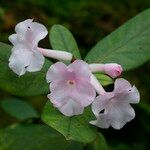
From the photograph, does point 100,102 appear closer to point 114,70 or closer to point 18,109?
point 114,70

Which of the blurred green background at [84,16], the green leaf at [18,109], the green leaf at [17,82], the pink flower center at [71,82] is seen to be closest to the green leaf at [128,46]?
the green leaf at [17,82]

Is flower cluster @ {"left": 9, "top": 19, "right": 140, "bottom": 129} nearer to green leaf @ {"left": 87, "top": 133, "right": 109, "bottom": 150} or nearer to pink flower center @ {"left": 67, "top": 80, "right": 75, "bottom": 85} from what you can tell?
pink flower center @ {"left": 67, "top": 80, "right": 75, "bottom": 85}

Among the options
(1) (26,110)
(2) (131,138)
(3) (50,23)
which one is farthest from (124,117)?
(3) (50,23)

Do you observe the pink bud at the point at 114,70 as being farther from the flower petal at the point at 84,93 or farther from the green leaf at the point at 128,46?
the green leaf at the point at 128,46

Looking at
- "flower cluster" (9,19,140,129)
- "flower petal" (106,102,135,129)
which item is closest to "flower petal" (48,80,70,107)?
"flower cluster" (9,19,140,129)

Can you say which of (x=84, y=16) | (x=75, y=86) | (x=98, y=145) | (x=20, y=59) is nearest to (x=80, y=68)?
(x=75, y=86)

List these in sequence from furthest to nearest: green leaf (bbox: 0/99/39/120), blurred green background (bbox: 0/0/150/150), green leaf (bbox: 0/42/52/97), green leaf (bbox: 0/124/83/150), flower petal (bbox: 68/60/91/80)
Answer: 1. blurred green background (bbox: 0/0/150/150)
2. green leaf (bbox: 0/99/39/120)
3. green leaf (bbox: 0/124/83/150)
4. green leaf (bbox: 0/42/52/97)
5. flower petal (bbox: 68/60/91/80)
